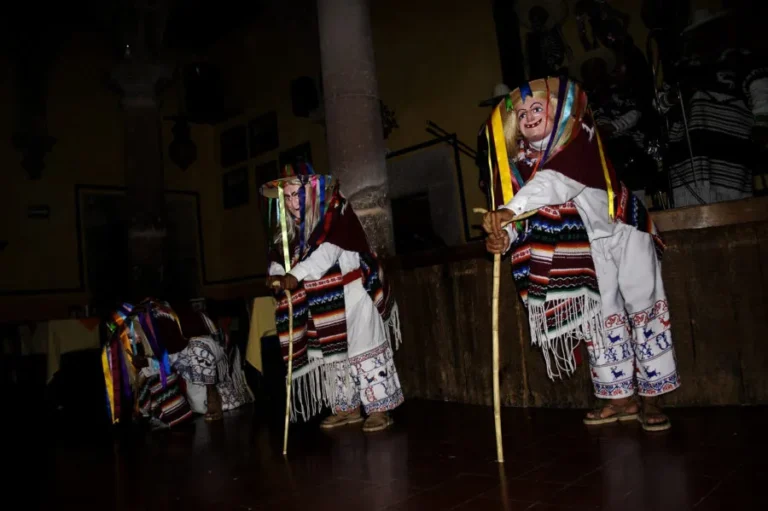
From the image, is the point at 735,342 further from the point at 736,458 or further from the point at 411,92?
the point at 411,92

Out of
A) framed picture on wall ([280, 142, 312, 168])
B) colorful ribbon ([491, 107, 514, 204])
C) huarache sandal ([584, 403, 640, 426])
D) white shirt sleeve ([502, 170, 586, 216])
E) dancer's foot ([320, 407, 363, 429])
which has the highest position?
framed picture on wall ([280, 142, 312, 168])

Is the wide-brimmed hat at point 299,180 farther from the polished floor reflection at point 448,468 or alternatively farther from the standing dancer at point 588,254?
the polished floor reflection at point 448,468

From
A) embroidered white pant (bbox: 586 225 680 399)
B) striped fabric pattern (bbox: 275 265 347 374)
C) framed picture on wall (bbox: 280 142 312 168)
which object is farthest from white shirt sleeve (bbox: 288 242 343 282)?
framed picture on wall (bbox: 280 142 312 168)

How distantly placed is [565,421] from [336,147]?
270cm

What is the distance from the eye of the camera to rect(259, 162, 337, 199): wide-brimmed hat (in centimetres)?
346

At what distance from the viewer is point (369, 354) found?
11.2 feet

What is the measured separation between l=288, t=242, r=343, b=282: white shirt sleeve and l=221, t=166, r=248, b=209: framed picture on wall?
7.91m

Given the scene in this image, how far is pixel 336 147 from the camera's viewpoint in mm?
4789

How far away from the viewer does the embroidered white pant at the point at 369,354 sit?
3416 mm

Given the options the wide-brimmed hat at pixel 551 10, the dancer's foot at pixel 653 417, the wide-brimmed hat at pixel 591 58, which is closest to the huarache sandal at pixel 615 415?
the dancer's foot at pixel 653 417

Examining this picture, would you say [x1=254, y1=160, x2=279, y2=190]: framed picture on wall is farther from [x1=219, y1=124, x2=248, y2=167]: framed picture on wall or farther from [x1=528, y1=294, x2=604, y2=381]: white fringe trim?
[x1=528, y1=294, x2=604, y2=381]: white fringe trim

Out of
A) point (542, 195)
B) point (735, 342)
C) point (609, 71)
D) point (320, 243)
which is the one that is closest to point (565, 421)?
point (735, 342)

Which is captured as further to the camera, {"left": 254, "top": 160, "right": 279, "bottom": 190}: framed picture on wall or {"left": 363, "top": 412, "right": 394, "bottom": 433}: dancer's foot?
{"left": 254, "top": 160, "right": 279, "bottom": 190}: framed picture on wall

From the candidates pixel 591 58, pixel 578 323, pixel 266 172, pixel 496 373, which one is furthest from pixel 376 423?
pixel 266 172
